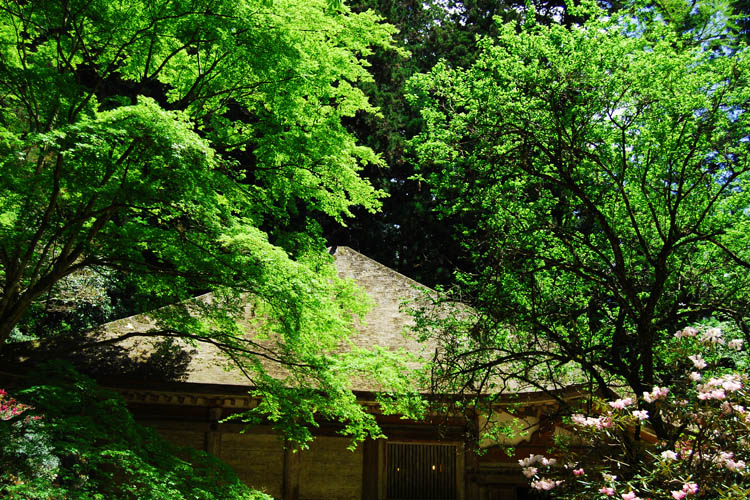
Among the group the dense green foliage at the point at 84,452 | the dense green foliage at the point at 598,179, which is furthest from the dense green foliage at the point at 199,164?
the dense green foliage at the point at 598,179

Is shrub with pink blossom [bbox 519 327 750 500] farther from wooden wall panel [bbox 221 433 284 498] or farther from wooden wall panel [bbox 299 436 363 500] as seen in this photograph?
wooden wall panel [bbox 221 433 284 498]

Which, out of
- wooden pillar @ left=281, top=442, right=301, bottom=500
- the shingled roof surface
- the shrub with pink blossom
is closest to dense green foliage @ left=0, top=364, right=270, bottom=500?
the shingled roof surface

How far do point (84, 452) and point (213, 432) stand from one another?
496 centimetres

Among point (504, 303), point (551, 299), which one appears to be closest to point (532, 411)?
point (551, 299)

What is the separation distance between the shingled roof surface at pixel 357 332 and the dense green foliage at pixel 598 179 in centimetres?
170

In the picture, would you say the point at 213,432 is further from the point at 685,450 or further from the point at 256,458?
the point at 685,450

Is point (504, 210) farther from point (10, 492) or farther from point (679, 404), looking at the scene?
point (10, 492)

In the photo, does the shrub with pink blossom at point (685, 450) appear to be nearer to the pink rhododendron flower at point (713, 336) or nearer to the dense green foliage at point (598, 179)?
the pink rhododendron flower at point (713, 336)

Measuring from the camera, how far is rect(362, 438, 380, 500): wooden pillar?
10.8 m

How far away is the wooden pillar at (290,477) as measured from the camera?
10531 millimetres

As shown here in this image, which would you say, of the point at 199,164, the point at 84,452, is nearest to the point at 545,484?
the point at 84,452

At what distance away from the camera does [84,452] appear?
576cm

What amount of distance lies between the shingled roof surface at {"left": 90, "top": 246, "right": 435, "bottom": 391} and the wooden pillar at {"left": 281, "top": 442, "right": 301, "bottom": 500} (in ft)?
4.76

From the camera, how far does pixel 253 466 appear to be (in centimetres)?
1071
